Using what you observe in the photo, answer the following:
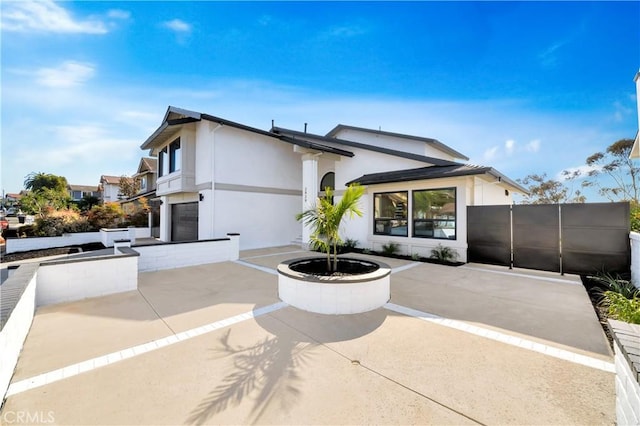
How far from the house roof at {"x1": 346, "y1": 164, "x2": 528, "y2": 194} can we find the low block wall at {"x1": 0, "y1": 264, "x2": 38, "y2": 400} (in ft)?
33.6

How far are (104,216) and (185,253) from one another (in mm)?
11372

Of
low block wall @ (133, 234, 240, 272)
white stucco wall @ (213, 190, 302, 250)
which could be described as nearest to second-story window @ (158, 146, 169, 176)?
white stucco wall @ (213, 190, 302, 250)

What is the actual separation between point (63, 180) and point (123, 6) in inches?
1916

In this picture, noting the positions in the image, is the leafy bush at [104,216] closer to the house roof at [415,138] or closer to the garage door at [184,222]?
the garage door at [184,222]

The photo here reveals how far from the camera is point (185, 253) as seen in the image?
29.5ft

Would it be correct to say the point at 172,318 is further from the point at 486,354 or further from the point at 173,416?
the point at 486,354

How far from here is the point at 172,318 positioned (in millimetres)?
4629

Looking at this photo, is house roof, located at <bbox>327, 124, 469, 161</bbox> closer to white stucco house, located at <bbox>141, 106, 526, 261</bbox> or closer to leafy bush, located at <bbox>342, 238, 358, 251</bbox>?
white stucco house, located at <bbox>141, 106, 526, 261</bbox>

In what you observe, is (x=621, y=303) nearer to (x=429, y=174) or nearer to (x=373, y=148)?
(x=429, y=174)

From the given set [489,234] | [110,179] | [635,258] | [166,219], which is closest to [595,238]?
[635,258]

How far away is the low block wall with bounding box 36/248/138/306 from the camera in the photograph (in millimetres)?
5426

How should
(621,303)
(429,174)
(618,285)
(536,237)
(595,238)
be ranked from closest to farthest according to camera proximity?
(621,303) < (618,285) < (595,238) < (536,237) < (429,174)

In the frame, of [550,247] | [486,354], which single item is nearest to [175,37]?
[486,354]

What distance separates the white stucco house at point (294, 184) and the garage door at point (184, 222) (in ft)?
0.18
